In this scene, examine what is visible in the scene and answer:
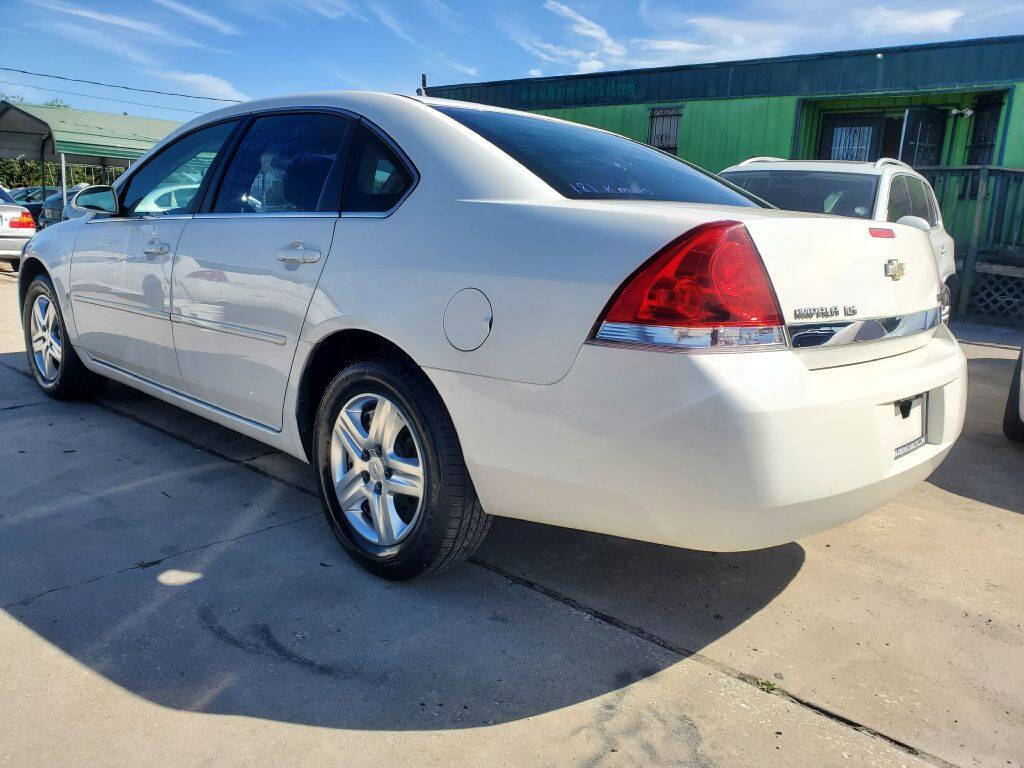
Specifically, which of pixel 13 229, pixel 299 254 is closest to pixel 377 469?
pixel 299 254

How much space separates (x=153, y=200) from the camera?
383 centimetres

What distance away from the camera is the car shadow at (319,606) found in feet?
6.82

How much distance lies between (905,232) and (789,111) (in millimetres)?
13247

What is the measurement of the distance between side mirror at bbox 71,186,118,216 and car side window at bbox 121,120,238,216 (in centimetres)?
5

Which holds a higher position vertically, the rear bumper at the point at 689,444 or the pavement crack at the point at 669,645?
the rear bumper at the point at 689,444

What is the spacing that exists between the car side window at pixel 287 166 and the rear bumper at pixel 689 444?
1.04 metres

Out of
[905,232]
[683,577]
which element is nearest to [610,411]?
[683,577]

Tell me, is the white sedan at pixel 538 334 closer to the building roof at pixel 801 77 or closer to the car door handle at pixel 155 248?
the car door handle at pixel 155 248

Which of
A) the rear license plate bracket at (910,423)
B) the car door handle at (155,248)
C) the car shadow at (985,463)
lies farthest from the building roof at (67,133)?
the rear license plate bracket at (910,423)

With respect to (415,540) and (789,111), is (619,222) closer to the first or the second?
(415,540)

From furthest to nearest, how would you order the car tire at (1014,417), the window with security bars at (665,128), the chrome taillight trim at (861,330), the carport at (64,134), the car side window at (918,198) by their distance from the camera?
the carport at (64,134) → the window with security bars at (665,128) → the car side window at (918,198) → the car tire at (1014,417) → the chrome taillight trim at (861,330)

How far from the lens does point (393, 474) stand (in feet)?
8.42

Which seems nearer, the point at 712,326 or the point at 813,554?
the point at 712,326

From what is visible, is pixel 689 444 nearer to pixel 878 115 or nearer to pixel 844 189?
pixel 844 189
